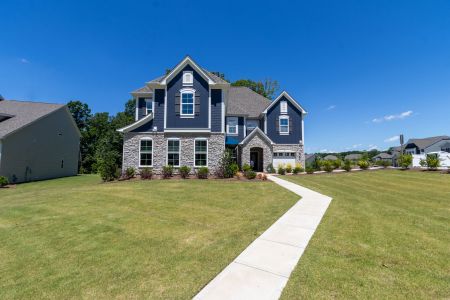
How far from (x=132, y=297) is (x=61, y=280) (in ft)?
4.99

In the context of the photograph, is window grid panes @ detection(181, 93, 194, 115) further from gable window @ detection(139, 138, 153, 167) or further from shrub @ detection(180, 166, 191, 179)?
shrub @ detection(180, 166, 191, 179)

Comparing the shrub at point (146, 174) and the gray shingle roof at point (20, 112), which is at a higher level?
the gray shingle roof at point (20, 112)

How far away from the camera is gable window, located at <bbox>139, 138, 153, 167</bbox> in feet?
57.0

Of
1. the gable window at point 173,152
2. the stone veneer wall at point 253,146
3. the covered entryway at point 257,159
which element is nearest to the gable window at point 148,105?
the gable window at point 173,152

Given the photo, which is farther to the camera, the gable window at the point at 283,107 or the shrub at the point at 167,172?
the gable window at the point at 283,107

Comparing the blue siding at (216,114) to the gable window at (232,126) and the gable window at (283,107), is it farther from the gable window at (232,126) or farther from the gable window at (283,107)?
the gable window at (283,107)

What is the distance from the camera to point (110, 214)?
7098 mm

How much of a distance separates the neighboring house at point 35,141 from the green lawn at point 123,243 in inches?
628

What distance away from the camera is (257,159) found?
24.2 metres

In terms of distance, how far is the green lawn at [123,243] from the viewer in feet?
10.7

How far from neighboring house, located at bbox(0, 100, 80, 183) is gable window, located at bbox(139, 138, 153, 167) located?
12.7 meters

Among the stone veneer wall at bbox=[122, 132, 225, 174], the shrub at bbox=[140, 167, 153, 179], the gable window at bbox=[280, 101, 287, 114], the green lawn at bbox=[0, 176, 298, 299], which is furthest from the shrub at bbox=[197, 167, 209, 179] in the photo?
the gable window at bbox=[280, 101, 287, 114]

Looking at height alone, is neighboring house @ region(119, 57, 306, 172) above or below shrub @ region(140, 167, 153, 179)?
above

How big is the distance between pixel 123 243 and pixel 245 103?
23936mm
